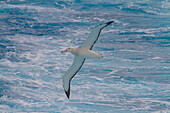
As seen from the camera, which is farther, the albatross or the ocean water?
the ocean water

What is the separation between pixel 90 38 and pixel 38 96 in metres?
58.0

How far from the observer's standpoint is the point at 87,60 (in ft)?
345

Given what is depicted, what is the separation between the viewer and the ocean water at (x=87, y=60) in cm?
8488

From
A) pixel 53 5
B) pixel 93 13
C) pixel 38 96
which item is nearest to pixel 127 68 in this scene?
pixel 38 96

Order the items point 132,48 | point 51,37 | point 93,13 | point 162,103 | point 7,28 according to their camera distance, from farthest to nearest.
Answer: point 93,13
point 7,28
point 51,37
point 132,48
point 162,103

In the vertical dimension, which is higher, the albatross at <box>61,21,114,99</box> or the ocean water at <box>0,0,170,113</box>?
the albatross at <box>61,21,114,99</box>

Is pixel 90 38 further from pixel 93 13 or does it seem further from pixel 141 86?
pixel 93 13

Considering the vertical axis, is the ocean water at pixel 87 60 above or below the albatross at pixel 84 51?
below

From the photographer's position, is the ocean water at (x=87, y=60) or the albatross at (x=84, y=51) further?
the ocean water at (x=87, y=60)

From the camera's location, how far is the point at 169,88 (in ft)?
299

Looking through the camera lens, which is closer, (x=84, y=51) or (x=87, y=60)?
(x=84, y=51)

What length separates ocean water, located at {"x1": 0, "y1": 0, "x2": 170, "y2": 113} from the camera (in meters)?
84.9

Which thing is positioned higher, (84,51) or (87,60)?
(84,51)

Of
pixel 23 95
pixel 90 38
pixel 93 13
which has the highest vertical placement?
pixel 90 38
